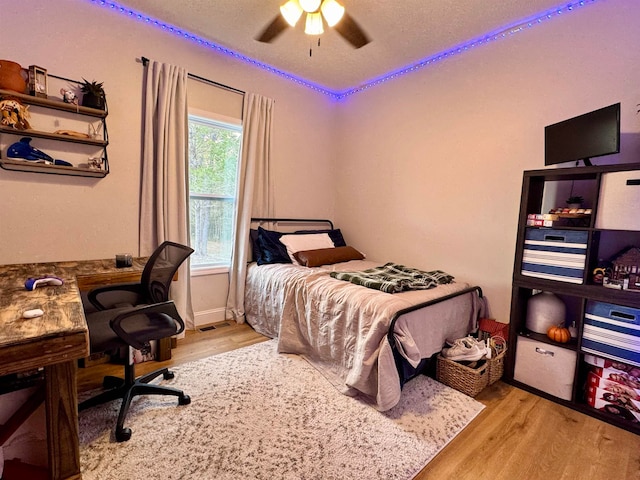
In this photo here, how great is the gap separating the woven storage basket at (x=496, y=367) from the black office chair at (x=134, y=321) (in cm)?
203

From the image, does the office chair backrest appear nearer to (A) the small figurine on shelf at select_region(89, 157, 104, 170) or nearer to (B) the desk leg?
(B) the desk leg

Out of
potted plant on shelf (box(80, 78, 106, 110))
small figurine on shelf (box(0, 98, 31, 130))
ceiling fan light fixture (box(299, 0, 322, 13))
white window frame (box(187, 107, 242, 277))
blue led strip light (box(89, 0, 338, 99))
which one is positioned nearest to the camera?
ceiling fan light fixture (box(299, 0, 322, 13))

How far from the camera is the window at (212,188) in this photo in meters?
3.12

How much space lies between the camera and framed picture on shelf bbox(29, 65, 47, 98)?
212 cm

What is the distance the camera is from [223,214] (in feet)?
11.0

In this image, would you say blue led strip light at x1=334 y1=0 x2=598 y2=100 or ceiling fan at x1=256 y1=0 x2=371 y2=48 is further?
blue led strip light at x1=334 y1=0 x2=598 y2=100

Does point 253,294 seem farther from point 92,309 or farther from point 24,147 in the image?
point 24,147

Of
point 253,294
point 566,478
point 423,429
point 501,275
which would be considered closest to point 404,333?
point 423,429

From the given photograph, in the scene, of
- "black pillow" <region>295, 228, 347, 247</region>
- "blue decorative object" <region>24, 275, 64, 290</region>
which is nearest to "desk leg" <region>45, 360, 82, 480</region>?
"blue decorative object" <region>24, 275, 64, 290</region>

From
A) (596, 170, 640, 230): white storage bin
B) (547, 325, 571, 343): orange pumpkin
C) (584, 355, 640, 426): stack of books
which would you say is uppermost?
(596, 170, 640, 230): white storage bin

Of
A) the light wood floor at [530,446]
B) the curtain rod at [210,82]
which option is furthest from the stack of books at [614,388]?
the curtain rod at [210,82]

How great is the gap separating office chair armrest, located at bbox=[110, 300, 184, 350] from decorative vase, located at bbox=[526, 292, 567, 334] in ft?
7.82

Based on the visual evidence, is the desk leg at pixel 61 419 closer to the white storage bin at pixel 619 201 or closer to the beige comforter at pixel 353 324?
the beige comforter at pixel 353 324

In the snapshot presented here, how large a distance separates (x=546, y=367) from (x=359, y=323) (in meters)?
1.29
